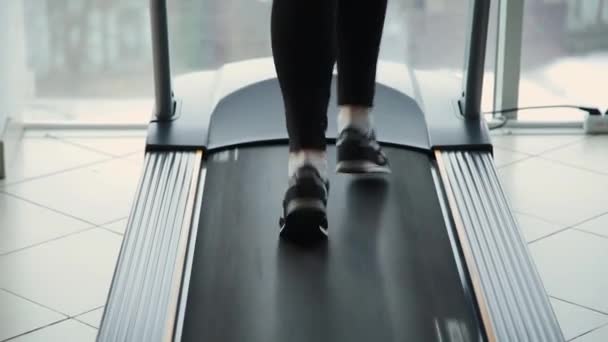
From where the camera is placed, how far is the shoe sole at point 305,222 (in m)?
2.00

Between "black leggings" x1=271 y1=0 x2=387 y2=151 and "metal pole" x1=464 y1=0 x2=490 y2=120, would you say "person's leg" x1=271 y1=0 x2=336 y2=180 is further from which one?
"metal pole" x1=464 y1=0 x2=490 y2=120

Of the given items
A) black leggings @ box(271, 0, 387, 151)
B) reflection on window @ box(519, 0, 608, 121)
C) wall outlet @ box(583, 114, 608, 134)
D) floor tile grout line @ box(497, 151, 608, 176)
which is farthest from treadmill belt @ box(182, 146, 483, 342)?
reflection on window @ box(519, 0, 608, 121)

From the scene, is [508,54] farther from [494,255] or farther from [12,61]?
[12,61]

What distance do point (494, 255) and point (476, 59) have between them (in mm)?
715

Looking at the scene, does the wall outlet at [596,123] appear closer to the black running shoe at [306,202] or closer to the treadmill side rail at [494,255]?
the treadmill side rail at [494,255]

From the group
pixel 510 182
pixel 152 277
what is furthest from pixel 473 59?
pixel 152 277

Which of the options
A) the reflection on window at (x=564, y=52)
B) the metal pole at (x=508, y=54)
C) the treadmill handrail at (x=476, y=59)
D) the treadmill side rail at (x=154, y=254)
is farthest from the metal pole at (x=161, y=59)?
the reflection on window at (x=564, y=52)

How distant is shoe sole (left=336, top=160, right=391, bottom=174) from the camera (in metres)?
2.32

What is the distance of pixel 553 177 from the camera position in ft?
9.19

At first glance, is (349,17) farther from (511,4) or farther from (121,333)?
(511,4)

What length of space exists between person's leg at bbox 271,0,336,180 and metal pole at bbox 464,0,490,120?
765 millimetres

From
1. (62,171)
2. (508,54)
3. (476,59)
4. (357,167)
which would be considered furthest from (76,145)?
(508,54)

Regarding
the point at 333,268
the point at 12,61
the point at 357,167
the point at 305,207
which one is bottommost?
the point at 333,268

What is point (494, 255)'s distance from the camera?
6.68ft
